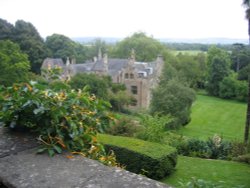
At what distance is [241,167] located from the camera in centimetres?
1227

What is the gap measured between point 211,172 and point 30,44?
45502 millimetres

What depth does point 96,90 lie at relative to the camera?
3225 centimetres

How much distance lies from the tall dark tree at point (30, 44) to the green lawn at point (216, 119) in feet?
94.4

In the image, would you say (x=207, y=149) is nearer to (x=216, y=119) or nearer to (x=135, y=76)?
(x=216, y=119)

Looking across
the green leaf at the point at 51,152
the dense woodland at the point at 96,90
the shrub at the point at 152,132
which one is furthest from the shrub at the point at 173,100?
the green leaf at the point at 51,152

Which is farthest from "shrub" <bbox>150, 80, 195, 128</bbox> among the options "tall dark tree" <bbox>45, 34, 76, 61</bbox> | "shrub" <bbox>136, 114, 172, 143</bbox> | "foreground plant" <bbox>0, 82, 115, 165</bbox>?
"tall dark tree" <bbox>45, 34, 76, 61</bbox>

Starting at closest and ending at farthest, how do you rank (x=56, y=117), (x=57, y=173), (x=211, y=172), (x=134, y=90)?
1. (x=57, y=173)
2. (x=56, y=117)
3. (x=211, y=172)
4. (x=134, y=90)

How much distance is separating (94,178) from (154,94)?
89.0 ft

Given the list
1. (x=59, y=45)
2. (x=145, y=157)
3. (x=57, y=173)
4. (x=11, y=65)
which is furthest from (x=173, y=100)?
(x=59, y=45)

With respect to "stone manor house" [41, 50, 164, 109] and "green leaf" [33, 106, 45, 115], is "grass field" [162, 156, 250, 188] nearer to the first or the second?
"green leaf" [33, 106, 45, 115]

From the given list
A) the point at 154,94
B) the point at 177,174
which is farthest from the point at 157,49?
the point at 177,174

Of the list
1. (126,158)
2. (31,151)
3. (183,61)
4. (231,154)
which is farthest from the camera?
(183,61)

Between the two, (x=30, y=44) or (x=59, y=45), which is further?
(x=59, y=45)

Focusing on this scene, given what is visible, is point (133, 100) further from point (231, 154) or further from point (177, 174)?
point (177, 174)
